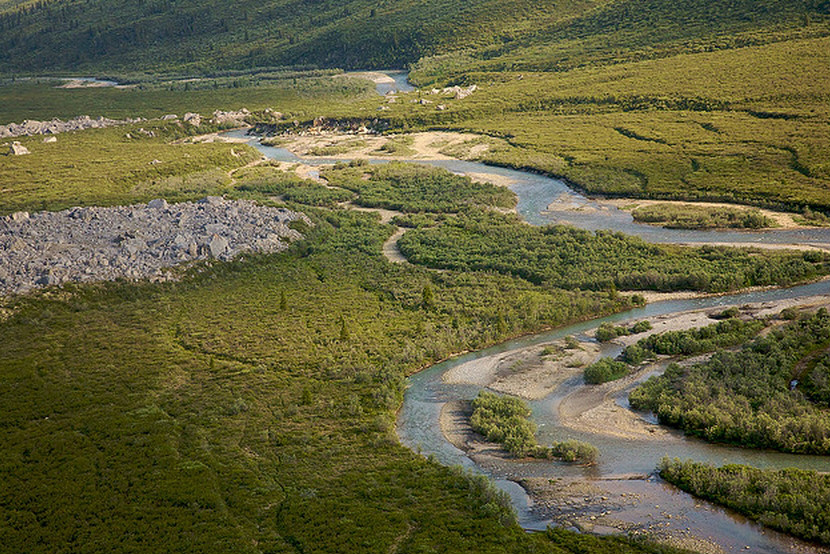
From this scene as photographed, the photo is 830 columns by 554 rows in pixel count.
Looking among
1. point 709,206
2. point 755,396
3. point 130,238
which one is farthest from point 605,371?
point 130,238

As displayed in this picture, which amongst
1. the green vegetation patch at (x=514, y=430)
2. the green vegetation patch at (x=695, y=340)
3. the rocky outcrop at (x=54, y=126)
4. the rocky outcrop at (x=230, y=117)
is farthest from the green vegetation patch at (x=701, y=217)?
the rocky outcrop at (x=54, y=126)

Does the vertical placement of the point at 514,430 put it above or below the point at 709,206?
below

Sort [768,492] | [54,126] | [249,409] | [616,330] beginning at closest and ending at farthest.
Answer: [768,492], [249,409], [616,330], [54,126]

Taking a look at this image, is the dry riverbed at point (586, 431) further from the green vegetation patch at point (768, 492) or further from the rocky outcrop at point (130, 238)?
the rocky outcrop at point (130, 238)

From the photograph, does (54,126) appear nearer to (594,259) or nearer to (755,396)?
(594,259)

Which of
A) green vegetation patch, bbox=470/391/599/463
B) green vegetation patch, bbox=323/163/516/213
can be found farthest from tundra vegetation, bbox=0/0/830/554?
green vegetation patch, bbox=470/391/599/463

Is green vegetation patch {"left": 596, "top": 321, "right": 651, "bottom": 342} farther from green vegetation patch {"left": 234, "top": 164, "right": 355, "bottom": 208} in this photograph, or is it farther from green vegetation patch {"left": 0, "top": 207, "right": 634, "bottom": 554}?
green vegetation patch {"left": 234, "top": 164, "right": 355, "bottom": 208}

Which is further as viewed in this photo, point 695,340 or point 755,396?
point 695,340
